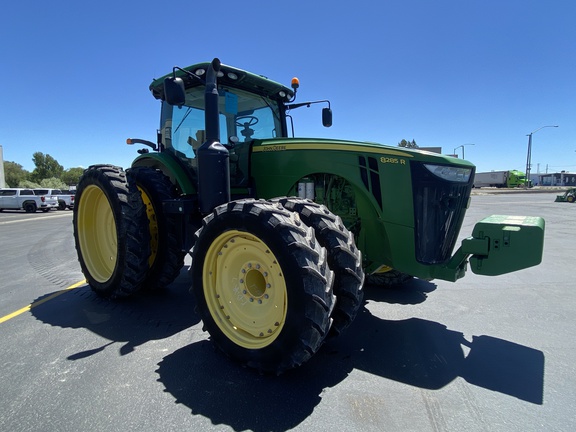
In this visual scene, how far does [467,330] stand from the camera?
3635 millimetres

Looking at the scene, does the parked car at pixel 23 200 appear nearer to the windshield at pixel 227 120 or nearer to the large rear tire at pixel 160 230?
the windshield at pixel 227 120

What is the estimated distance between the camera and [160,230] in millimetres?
4484

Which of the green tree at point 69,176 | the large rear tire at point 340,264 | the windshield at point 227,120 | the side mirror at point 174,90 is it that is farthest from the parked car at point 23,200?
the green tree at point 69,176

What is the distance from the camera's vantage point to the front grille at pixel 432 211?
3.17 m

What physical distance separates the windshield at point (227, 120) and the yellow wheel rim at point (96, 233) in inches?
48.0

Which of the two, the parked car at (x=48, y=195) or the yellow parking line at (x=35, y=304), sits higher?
the parked car at (x=48, y=195)

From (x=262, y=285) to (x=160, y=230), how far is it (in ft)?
6.87

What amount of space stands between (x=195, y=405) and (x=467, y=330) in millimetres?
2715

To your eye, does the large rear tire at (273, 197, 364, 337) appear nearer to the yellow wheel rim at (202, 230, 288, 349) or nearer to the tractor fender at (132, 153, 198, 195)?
the yellow wheel rim at (202, 230, 288, 349)

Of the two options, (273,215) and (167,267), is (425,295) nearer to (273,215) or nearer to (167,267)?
(273,215)

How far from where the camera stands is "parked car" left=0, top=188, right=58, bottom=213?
83.9 feet

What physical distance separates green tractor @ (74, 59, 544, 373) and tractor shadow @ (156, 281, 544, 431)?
20 centimetres

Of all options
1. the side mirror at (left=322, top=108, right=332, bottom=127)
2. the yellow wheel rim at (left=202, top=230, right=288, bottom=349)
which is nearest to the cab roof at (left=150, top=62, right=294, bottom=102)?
the side mirror at (left=322, top=108, right=332, bottom=127)

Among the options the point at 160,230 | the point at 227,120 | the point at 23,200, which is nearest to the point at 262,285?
the point at 160,230
